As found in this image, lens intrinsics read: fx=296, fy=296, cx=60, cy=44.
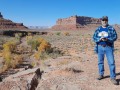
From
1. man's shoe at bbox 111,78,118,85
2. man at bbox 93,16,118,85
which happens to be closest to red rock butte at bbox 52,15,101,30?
man at bbox 93,16,118,85

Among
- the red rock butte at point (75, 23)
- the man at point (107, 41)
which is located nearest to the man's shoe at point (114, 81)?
the man at point (107, 41)

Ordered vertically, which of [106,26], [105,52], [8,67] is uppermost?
[106,26]

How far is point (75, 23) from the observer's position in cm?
14362

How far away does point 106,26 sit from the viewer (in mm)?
8461

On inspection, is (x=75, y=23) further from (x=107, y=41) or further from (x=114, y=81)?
(x=114, y=81)

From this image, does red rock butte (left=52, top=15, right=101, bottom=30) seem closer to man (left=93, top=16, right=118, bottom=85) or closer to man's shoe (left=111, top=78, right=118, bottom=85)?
man (left=93, top=16, right=118, bottom=85)

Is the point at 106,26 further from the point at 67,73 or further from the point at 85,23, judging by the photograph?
the point at 85,23

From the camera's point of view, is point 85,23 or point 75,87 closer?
point 75,87

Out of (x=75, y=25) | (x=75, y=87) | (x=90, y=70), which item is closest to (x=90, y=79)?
(x=75, y=87)

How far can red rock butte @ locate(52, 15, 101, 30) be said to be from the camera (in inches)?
5535

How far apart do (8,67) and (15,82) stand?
317 inches

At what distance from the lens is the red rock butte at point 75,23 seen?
141m

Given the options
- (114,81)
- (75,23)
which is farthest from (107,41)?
(75,23)

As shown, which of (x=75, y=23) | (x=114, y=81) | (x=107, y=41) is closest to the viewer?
(x=114, y=81)
